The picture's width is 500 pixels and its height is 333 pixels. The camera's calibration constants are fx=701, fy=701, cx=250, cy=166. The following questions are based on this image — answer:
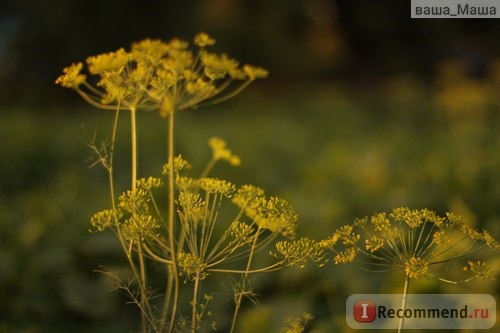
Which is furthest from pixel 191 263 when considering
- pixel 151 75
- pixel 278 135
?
pixel 278 135

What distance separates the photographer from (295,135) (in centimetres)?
573

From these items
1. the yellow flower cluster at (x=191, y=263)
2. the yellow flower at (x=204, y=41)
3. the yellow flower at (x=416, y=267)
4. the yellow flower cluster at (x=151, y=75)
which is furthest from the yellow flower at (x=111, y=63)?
the yellow flower at (x=416, y=267)

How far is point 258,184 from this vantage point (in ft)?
11.1

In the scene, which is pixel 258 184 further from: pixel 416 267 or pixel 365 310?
pixel 416 267

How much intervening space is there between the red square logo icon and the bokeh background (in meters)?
0.16

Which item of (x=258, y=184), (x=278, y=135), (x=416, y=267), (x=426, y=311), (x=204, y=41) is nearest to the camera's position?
(x=416, y=267)

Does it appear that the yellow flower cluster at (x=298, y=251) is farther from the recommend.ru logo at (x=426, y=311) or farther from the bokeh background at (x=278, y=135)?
the bokeh background at (x=278, y=135)

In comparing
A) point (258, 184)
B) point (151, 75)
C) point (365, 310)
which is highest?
point (258, 184)

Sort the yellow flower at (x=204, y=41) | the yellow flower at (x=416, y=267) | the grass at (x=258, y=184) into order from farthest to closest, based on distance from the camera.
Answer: the grass at (x=258, y=184), the yellow flower at (x=204, y=41), the yellow flower at (x=416, y=267)

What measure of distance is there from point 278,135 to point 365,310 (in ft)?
15.0

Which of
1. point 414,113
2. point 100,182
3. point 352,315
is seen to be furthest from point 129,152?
point 414,113

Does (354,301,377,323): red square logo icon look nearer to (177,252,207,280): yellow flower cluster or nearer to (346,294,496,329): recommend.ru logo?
(346,294,496,329): recommend.ru logo

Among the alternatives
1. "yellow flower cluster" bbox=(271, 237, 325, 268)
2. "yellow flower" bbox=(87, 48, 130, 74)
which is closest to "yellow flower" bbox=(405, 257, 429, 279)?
"yellow flower cluster" bbox=(271, 237, 325, 268)

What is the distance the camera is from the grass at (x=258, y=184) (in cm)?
188
